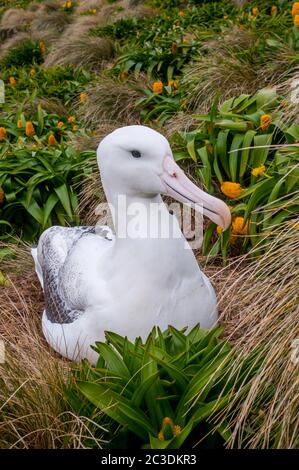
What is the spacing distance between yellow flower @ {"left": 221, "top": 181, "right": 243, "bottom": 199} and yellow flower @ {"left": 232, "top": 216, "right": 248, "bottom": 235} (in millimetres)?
116

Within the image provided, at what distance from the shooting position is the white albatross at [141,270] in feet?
9.14

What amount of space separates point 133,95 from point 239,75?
112cm

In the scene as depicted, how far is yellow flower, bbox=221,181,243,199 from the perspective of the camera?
348 cm

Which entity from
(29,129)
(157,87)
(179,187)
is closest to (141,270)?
(179,187)

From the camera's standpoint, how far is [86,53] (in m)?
7.76

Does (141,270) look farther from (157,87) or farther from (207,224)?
(157,87)

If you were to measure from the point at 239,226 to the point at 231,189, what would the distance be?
190 mm

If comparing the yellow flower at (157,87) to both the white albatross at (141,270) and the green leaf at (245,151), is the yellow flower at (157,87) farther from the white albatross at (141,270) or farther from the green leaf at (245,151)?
the white albatross at (141,270)

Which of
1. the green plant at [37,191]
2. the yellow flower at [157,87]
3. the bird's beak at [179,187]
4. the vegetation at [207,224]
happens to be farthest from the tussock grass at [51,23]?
the bird's beak at [179,187]

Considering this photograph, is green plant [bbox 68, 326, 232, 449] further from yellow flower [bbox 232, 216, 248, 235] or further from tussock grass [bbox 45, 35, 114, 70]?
tussock grass [bbox 45, 35, 114, 70]

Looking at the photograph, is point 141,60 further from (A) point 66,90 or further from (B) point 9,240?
(B) point 9,240

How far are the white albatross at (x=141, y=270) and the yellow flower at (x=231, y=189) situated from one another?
64cm

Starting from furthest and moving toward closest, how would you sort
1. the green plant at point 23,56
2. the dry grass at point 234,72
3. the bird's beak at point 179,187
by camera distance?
the green plant at point 23,56, the dry grass at point 234,72, the bird's beak at point 179,187
